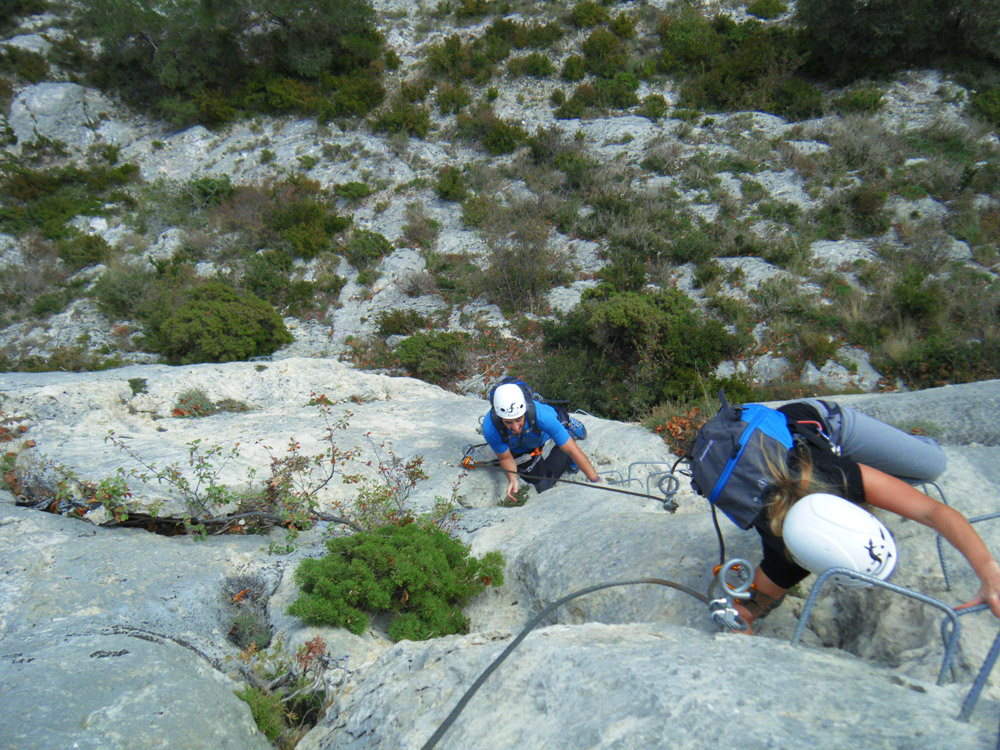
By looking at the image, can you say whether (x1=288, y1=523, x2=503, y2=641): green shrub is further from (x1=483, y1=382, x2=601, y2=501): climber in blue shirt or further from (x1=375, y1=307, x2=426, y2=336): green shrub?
(x1=375, y1=307, x2=426, y2=336): green shrub

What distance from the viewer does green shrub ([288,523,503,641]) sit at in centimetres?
330

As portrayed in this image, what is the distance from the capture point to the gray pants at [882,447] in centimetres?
304

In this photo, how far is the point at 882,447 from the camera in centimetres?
308

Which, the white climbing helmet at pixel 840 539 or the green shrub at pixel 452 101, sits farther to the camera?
the green shrub at pixel 452 101

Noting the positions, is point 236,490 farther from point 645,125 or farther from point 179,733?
point 645,125

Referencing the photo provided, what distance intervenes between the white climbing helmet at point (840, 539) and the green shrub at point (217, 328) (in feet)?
36.3

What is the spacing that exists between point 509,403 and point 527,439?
0.75 metres

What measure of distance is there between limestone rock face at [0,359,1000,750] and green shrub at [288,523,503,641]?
153 millimetres

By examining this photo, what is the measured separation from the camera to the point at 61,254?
15406mm

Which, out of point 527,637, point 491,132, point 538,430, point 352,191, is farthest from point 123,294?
point 527,637

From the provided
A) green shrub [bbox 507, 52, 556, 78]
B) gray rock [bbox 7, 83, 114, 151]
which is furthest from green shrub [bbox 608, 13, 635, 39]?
gray rock [bbox 7, 83, 114, 151]

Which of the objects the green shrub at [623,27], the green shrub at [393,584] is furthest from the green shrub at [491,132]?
the green shrub at [393,584]

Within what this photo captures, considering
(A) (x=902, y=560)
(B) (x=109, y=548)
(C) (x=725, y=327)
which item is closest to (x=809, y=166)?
(C) (x=725, y=327)

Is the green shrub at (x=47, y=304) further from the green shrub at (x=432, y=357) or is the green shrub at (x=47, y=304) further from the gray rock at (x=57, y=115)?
the green shrub at (x=432, y=357)
